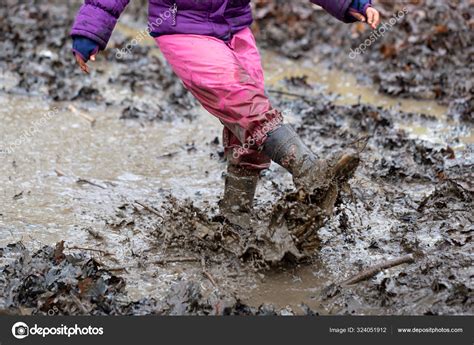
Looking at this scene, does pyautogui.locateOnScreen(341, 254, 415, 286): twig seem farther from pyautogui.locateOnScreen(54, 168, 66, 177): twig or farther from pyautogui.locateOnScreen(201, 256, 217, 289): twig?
pyautogui.locateOnScreen(54, 168, 66, 177): twig

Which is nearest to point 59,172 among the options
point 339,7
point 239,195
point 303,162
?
point 239,195

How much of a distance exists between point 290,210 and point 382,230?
0.86m

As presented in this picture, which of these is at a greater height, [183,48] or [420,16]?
[183,48]

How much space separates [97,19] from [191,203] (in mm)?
1264

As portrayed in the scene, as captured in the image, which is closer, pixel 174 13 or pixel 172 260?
pixel 172 260

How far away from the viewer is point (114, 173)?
548cm

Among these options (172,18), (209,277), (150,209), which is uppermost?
(172,18)

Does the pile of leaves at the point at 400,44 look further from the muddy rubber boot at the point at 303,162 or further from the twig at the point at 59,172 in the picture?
the twig at the point at 59,172

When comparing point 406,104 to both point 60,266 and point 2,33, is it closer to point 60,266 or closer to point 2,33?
point 60,266

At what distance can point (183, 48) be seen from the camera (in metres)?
4.18

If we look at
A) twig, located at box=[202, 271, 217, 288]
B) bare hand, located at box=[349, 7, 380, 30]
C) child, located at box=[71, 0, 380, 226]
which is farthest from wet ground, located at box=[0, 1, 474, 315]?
bare hand, located at box=[349, 7, 380, 30]

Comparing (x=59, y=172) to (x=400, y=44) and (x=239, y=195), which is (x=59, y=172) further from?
(x=400, y=44)

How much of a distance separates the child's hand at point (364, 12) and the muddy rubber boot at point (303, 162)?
948mm

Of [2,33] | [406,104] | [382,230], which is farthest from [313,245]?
[2,33]
